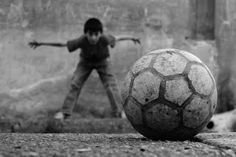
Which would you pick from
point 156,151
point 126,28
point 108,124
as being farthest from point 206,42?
point 156,151

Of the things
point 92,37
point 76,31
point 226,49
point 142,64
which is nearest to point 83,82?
point 92,37

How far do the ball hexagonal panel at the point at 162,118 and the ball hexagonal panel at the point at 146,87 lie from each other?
0.25ft

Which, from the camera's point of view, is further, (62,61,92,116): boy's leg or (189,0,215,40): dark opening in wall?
(189,0,215,40): dark opening in wall

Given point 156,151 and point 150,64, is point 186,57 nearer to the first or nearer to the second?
point 150,64

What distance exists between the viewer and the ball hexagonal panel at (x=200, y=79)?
329 cm

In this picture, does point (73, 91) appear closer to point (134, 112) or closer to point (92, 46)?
point (92, 46)

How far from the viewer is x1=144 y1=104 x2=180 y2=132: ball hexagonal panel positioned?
3.25 m

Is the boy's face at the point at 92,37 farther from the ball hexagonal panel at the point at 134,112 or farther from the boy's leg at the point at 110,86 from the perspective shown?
the ball hexagonal panel at the point at 134,112

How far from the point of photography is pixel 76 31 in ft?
26.1

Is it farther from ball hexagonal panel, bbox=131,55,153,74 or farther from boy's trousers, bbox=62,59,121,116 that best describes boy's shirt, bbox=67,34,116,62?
ball hexagonal panel, bbox=131,55,153,74

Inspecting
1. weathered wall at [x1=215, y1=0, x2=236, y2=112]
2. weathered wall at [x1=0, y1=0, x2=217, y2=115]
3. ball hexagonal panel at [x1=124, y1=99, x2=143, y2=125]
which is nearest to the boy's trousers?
weathered wall at [x1=0, y1=0, x2=217, y2=115]

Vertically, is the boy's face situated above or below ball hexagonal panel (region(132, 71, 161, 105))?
above

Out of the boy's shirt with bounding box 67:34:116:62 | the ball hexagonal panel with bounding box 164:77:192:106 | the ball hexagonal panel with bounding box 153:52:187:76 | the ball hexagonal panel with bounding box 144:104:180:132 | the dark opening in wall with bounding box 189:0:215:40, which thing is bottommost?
the ball hexagonal panel with bounding box 144:104:180:132

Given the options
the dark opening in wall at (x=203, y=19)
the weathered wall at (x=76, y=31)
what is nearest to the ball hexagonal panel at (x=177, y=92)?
the weathered wall at (x=76, y=31)
